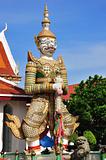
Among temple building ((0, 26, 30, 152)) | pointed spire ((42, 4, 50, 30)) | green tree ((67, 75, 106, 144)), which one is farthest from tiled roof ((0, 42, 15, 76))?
green tree ((67, 75, 106, 144))

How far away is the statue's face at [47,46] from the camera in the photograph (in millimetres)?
12930

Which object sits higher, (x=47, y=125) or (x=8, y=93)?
Answer: (x=8, y=93)

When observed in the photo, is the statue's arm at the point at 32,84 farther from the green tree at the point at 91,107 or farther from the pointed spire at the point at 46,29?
the green tree at the point at 91,107

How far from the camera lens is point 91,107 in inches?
774

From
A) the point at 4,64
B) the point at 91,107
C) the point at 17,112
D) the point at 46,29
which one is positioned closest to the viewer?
the point at 46,29

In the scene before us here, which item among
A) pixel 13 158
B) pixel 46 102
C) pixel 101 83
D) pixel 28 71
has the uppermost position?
pixel 101 83

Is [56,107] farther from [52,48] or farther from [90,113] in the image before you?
[90,113]

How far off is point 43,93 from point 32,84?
424 mm

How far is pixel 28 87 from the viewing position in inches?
487

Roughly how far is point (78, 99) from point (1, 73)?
512 cm

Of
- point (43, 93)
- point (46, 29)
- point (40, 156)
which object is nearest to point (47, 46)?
point (46, 29)

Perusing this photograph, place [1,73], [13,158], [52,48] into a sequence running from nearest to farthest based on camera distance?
[13,158] < [52,48] < [1,73]

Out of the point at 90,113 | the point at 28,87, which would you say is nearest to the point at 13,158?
the point at 28,87

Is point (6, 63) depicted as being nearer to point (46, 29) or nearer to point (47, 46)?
point (46, 29)
